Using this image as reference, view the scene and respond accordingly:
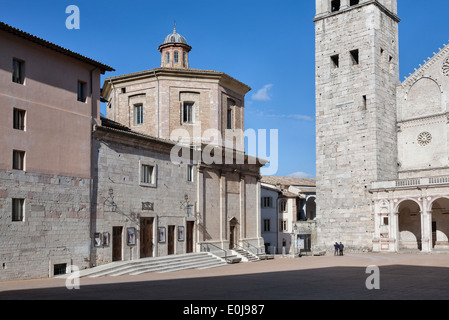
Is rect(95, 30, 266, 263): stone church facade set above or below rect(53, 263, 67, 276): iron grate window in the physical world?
above

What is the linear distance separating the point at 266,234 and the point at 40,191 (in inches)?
1671

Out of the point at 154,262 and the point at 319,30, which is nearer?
the point at 154,262

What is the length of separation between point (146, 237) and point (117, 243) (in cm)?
263

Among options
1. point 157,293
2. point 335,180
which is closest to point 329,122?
point 335,180

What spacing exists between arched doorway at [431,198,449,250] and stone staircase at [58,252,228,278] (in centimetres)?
2126

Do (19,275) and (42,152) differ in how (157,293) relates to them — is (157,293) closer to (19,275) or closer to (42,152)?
(19,275)

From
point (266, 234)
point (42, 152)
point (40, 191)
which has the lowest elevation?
point (266, 234)

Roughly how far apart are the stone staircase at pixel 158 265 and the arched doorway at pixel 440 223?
21.3 meters

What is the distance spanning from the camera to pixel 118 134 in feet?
94.7

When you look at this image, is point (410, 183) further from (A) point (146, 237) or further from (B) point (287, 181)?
(B) point (287, 181)

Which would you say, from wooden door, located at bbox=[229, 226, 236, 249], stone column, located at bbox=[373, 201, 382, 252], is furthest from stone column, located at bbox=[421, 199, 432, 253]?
wooden door, located at bbox=[229, 226, 236, 249]

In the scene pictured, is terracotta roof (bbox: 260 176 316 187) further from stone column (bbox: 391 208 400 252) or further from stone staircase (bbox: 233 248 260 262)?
stone staircase (bbox: 233 248 260 262)

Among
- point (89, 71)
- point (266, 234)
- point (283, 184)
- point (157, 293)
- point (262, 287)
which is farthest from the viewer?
point (283, 184)

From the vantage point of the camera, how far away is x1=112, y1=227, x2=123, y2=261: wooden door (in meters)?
28.8
